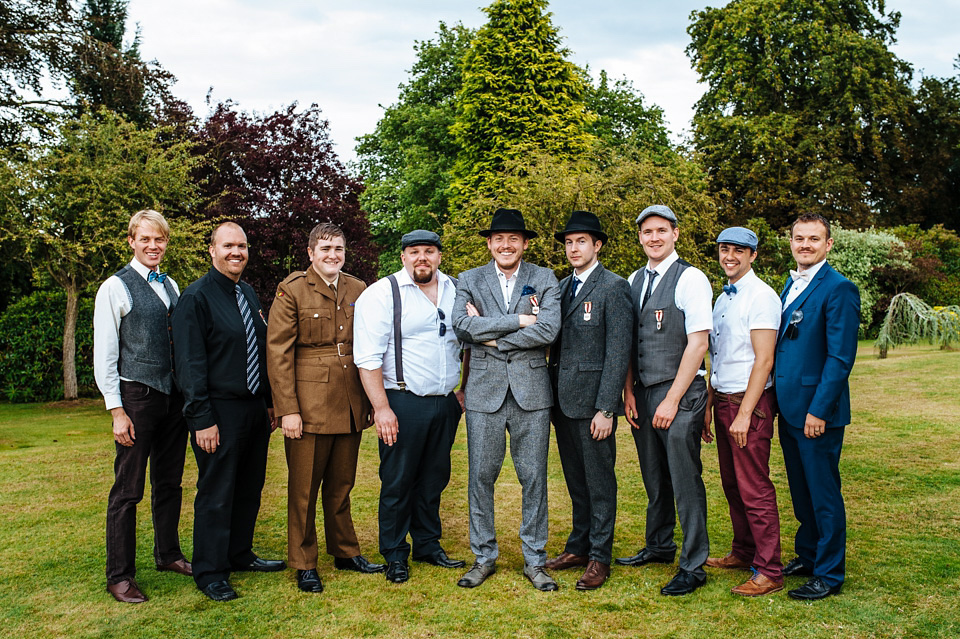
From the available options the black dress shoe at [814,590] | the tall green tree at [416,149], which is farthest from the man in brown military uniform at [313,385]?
the tall green tree at [416,149]

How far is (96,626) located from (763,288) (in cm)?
462

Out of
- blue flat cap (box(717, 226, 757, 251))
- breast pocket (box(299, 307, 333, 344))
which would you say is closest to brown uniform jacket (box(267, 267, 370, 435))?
breast pocket (box(299, 307, 333, 344))

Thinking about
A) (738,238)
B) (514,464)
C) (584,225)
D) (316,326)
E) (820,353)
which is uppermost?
(584,225)

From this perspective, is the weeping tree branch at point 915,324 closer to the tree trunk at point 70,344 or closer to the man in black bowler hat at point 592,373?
Result: the man in black bowler hat at point 592,373

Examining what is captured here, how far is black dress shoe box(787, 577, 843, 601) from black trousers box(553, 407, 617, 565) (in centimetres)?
118

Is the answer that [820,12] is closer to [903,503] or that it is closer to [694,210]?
[694,210]

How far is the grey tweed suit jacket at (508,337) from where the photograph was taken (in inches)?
183

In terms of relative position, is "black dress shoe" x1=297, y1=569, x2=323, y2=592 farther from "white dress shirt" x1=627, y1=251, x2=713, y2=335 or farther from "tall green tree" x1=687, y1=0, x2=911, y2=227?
"tall green tree" x1=687, y1=0, x2=911, y2=227

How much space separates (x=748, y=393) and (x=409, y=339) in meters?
2.30

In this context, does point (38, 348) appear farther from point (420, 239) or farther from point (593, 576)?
point (593, 576)

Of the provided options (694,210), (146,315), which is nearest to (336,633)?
(146,315)

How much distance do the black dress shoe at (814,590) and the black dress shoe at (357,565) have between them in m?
2.75

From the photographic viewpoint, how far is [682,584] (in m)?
4.55

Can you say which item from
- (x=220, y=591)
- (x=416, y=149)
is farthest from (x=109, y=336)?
(x=416, y=149)
